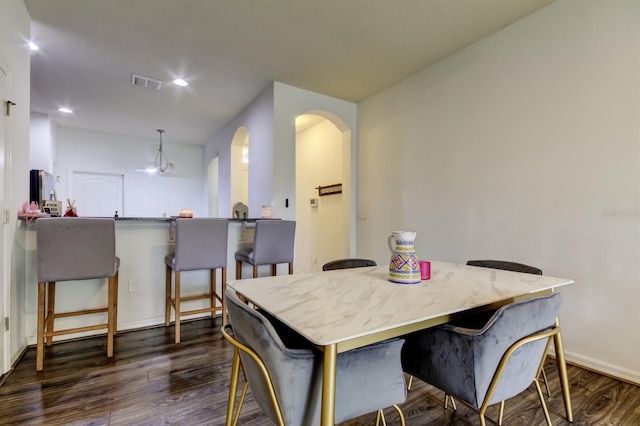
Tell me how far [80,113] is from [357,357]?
5.73 metres

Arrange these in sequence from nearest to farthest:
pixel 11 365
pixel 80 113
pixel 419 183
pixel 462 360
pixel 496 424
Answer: pixel 462 360 < pixel 496 424 < pixel 11 365 < pixel 419 183 < pixel 80 113

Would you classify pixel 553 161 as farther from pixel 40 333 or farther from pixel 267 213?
pixel 40 333

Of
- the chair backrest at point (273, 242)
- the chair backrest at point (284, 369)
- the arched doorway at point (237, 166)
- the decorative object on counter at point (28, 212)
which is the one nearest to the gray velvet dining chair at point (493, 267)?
the chair backrest at point (284, 369)

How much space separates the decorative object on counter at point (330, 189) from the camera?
456 cm

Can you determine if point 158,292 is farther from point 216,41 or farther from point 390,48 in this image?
point 390,48

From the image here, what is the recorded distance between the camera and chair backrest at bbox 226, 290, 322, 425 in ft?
2.88

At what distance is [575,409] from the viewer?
1640 mm

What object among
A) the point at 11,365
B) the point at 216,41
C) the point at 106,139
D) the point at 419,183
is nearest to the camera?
the point at 11,365

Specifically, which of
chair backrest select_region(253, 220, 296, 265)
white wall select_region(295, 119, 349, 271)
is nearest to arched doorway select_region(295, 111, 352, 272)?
white wall select_region(295, 119, 349, 271)

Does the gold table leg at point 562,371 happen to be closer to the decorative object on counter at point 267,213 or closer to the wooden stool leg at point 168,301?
the decorative object on counter at point 267,213

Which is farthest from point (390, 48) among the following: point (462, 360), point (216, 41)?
point (462, 360)

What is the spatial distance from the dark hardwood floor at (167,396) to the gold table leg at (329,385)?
2.76 ft

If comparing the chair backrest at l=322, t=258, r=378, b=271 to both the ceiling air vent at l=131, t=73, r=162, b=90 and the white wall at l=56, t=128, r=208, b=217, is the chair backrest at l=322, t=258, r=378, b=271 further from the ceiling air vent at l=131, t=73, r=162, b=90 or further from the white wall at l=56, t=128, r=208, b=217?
the white wall at l=56, t=128, r=208, b=217

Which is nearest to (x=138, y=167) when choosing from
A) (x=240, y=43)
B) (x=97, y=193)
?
(x=97, y=193)
